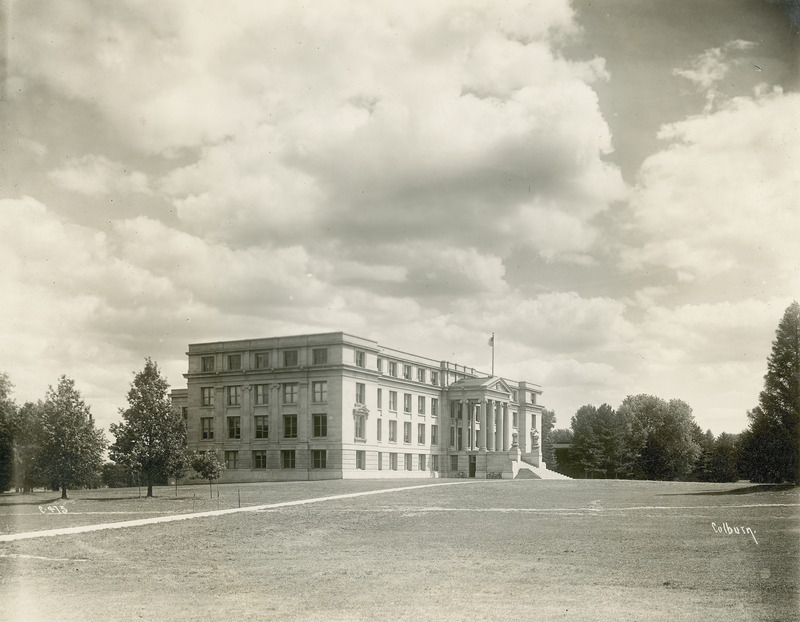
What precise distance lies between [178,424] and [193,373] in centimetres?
3095

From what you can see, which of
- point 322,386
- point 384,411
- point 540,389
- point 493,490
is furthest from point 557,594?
point 540,389

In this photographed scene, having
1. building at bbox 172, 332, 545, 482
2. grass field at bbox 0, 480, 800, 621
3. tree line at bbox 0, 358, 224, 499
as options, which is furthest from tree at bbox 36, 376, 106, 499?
building at bbox 172, 332, 545, 482

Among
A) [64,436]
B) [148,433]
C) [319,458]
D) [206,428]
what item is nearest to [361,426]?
[319,458]

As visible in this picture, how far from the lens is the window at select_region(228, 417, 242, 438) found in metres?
72.2

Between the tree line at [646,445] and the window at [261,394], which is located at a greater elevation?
the window at [261,394]

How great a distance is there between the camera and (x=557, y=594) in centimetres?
1432

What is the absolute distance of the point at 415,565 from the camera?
702 inches

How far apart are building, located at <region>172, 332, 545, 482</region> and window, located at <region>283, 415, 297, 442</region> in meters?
0.09

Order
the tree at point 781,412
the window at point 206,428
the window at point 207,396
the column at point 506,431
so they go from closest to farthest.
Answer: the tree at point 781,412
the window at point 206,428
the window at point 207,396
the column at point 506,431

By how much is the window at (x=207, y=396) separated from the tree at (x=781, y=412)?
4749cm

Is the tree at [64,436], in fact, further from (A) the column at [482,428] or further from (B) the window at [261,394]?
(A) the column at [482,428]

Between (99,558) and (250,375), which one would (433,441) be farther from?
(99,558)

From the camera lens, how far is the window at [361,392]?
71562 mm

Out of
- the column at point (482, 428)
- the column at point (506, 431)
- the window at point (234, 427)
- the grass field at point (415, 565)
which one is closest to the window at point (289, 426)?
the window at point (234, 427)
